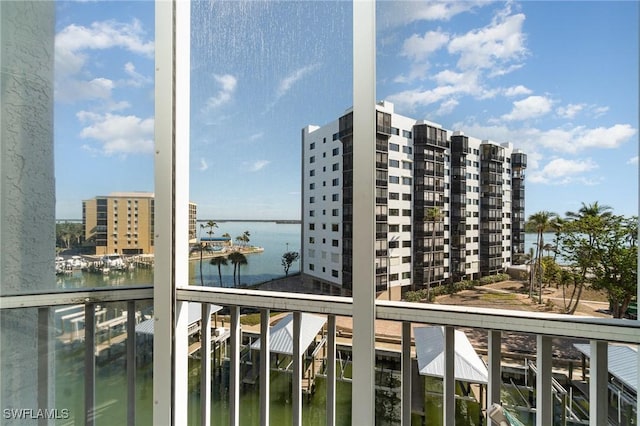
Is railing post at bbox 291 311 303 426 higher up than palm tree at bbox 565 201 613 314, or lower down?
lower down

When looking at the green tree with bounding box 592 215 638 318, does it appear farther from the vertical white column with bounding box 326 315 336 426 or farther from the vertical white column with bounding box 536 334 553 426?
the vertical white column with bounding box 326 315 336 426

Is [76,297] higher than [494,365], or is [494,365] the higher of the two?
[76,297]

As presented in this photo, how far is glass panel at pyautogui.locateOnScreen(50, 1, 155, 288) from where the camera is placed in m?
1.26

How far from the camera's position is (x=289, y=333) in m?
1.30

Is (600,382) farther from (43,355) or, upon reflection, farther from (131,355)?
(43,355)

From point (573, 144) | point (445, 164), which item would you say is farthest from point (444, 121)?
point (573, 144)

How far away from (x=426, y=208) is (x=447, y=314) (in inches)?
14.6

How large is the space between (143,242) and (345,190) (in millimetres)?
842

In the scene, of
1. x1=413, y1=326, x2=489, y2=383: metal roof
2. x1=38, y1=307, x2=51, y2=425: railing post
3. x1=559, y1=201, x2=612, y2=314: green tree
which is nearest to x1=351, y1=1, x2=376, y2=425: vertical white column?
x1=413, y1=326, x2=489, y2=383: metal roof

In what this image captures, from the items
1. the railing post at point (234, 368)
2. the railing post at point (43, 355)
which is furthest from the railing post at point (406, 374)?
the railing post at point (43, 355)

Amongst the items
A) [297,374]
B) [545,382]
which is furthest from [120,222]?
[545,382]

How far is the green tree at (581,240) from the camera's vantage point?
1.02 meters

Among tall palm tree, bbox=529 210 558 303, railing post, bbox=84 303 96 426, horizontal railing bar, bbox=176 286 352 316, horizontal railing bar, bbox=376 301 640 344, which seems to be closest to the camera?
horizontal railing bar, bbox=376 301 640 344

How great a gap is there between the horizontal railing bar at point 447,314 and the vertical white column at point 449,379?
0.29ft
